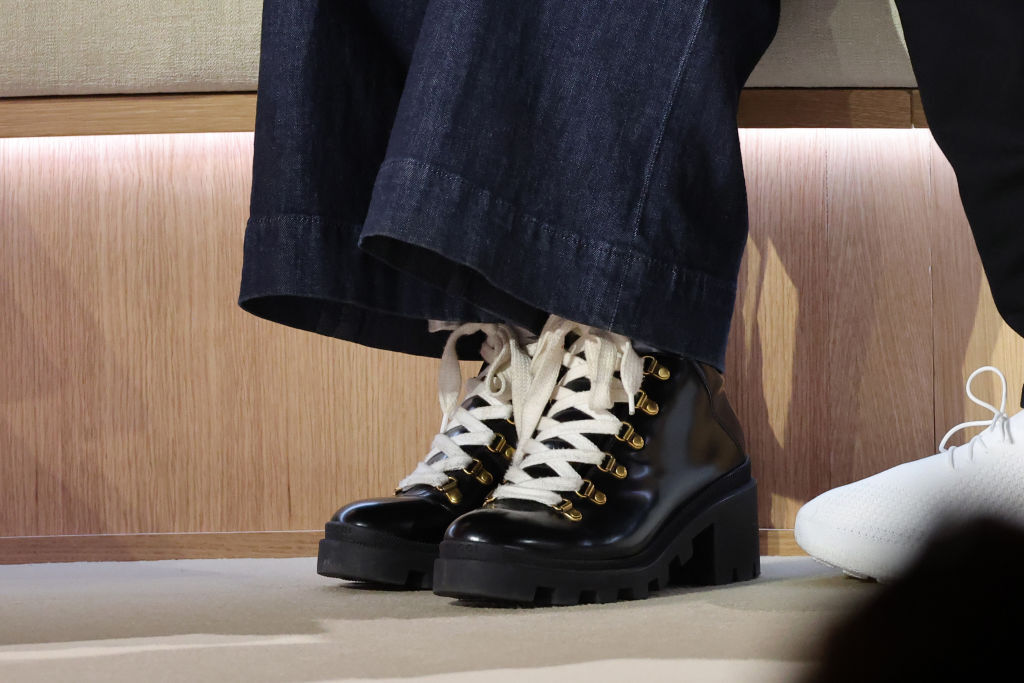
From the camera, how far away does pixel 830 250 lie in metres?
0.99

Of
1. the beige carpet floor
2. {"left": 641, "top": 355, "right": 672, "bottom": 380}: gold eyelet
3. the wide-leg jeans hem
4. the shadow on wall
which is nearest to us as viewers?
the beige carpet floor

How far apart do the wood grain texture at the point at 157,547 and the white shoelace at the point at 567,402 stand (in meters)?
0.46

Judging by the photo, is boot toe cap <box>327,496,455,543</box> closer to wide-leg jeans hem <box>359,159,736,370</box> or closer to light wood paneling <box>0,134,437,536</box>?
A: wide-leg jeans hem <box>359,159,736,370</box>

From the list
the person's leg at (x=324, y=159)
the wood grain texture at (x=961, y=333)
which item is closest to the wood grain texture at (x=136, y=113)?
the person's leg at (x=324, y=159)

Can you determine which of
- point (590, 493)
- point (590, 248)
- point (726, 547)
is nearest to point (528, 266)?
point (590, 248)

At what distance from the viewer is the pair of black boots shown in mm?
536


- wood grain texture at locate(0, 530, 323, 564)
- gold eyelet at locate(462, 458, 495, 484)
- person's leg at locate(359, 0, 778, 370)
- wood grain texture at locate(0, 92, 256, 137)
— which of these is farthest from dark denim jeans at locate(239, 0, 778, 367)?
wood grain texture at locate(0, 530, 323, 564)

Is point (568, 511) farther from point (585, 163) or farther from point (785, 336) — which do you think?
point (785, 336)

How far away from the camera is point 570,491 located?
22.6 inches

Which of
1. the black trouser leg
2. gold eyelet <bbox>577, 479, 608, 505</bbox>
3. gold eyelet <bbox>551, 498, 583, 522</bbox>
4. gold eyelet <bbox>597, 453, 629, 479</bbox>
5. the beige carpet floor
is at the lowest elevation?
the beige carpet floor

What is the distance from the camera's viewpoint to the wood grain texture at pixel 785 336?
991mm

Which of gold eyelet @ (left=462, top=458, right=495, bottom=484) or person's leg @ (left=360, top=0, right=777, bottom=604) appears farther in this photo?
gold eyelet @ (left=462, top=458, right=495, bottom=484)

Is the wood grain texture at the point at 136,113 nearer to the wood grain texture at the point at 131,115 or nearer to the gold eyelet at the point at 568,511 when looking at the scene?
the wood grain texture at the point at 131,115

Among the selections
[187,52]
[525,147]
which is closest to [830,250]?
[525,147]
